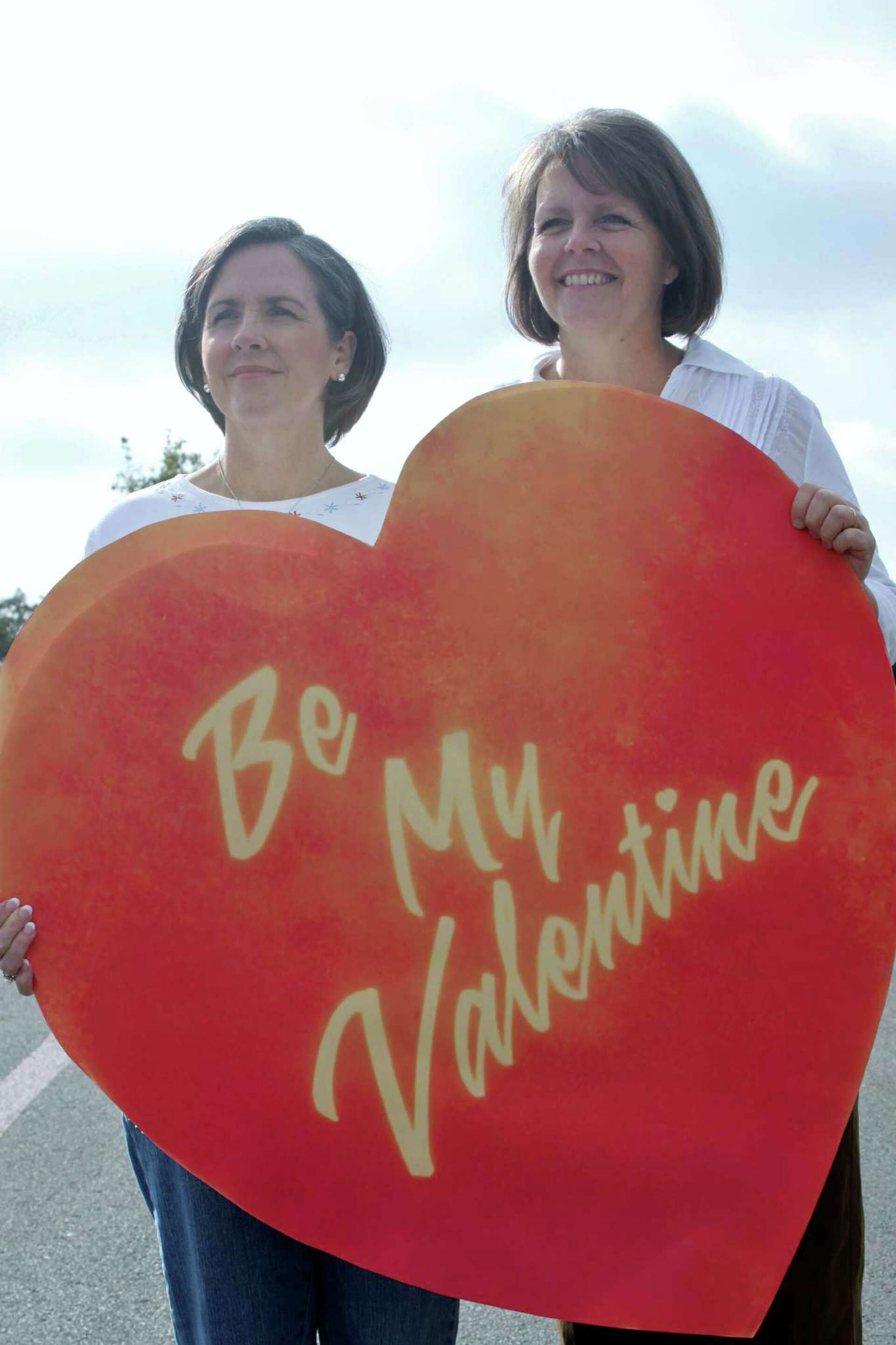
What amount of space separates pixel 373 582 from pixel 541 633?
0.67 ft

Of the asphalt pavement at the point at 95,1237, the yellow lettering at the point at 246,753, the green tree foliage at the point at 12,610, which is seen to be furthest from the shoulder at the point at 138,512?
the green tree foliage at the point at 12,610

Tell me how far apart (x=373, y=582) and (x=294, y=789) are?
258 millimetres

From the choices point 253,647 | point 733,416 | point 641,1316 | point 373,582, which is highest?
point 733,416

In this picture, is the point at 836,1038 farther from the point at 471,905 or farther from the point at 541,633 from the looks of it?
the point at 541,633

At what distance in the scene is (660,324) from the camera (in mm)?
1701

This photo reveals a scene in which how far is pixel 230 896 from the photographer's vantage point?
4.40ft

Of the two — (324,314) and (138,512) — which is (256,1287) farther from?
(324,314)

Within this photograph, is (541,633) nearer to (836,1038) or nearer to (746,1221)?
(836,1038)

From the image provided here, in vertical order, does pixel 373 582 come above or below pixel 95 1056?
above

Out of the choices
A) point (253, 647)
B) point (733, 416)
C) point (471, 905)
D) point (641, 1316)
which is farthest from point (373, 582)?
point (641, 1316)

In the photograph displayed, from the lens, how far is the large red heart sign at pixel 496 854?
4.37 feet

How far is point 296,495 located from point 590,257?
0.50 meters

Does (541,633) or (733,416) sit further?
(733,416)

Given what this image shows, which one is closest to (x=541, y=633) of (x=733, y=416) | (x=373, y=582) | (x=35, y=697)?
(x=373, y=582)
